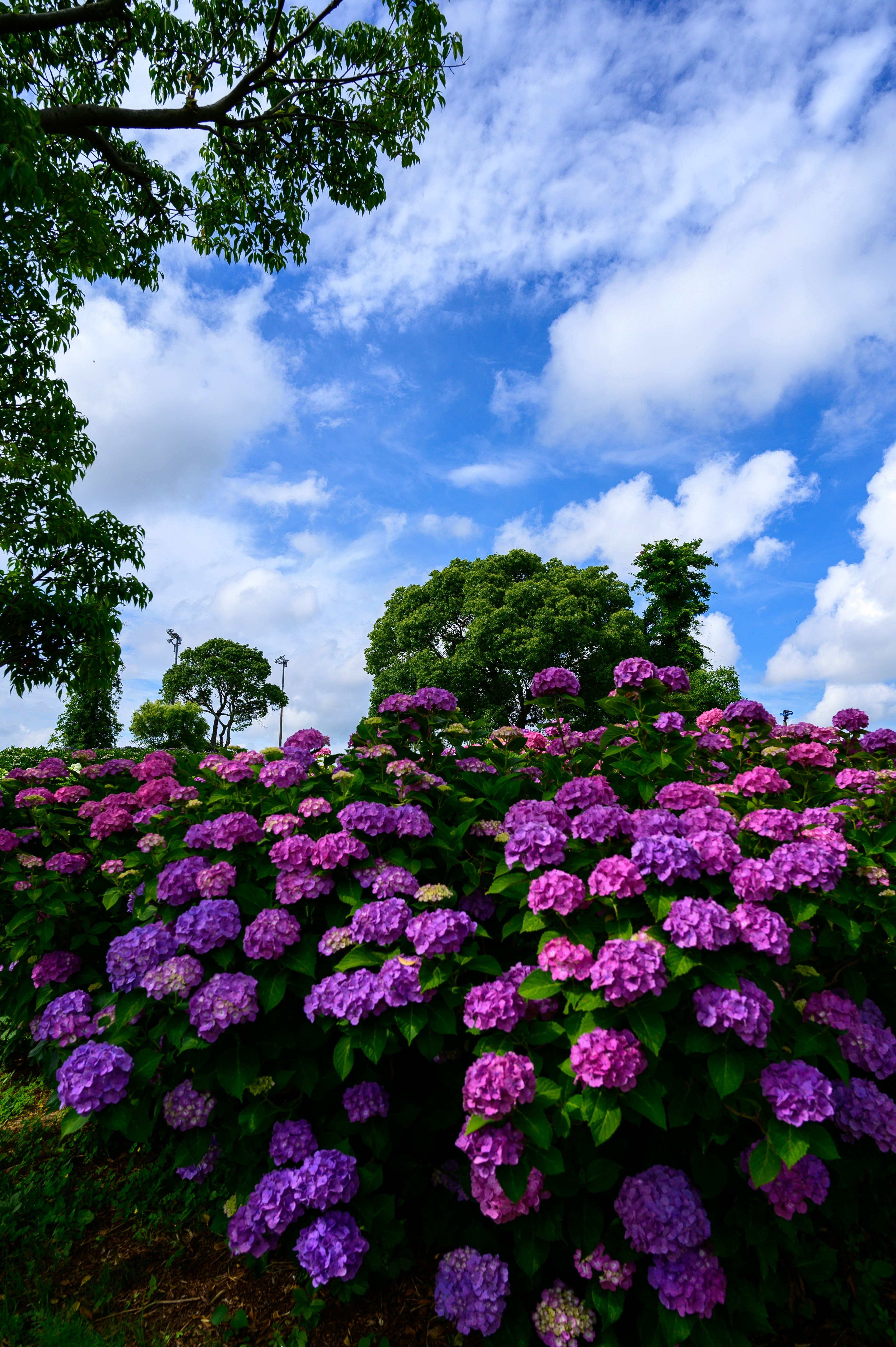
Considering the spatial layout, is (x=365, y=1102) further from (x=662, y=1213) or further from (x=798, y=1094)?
(x=798, y=1094)

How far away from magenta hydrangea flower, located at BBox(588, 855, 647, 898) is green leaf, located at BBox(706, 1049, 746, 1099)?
522 millimetres

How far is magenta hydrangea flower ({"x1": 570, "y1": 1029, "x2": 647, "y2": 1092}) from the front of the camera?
2.03 m

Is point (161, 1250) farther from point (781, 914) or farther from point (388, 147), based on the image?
point (388, 147)

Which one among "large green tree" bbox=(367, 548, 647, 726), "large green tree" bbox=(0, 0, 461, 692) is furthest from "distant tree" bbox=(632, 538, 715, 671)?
"large green tree" bbox=(0, 0, 461, 692)

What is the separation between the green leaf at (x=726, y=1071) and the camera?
79.6 inches

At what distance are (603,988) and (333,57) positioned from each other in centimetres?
1185

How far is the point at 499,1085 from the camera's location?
211 cm

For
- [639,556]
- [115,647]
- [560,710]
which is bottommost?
[560,710]

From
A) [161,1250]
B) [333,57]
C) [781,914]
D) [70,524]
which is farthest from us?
[70,524]

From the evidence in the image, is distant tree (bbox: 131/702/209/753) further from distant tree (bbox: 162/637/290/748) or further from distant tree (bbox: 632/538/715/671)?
distant tree (bbox: 632/538/715/671)

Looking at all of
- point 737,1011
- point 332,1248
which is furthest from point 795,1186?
point 332,1248

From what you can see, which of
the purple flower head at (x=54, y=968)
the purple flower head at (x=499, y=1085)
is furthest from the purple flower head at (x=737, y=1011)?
the purple flower head at (x=54, y=968)

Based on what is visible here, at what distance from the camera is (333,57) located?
30.3ft

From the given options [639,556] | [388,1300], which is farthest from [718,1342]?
[639,556]
